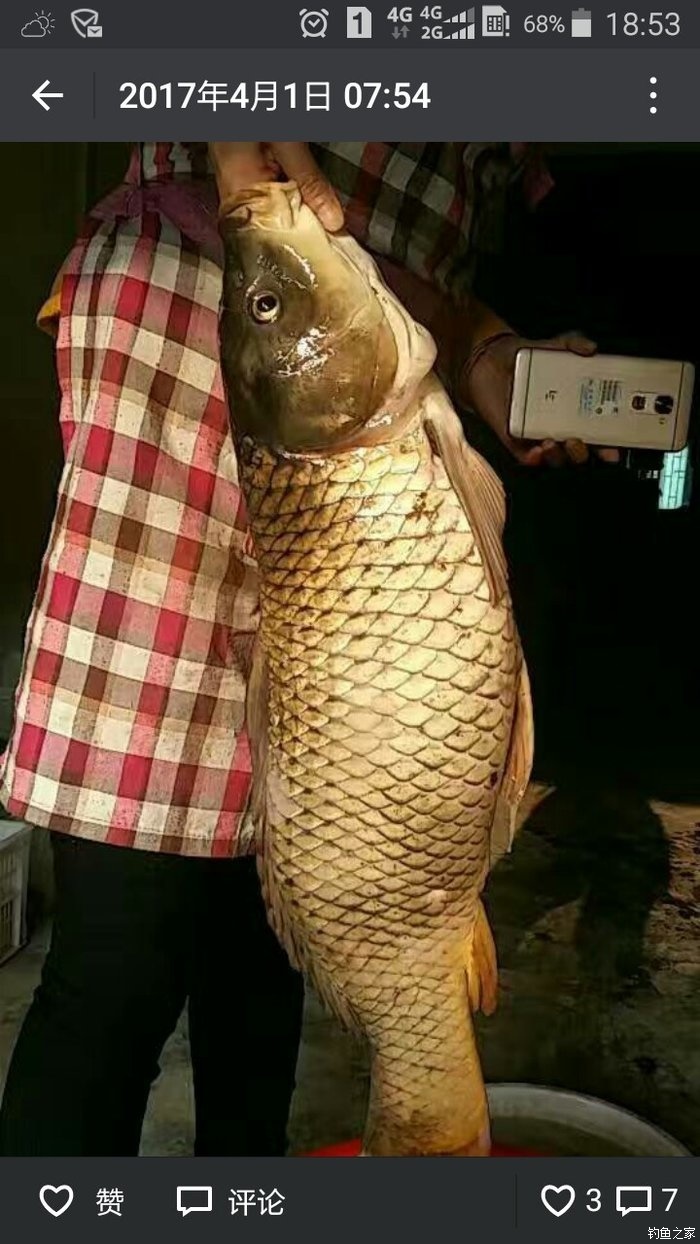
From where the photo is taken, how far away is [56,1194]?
809 mm

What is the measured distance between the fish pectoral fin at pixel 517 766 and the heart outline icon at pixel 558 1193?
0.25m

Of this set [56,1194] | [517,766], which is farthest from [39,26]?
[56,1194]

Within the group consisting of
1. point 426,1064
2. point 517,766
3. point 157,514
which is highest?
point 157,514

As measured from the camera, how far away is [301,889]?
754mm

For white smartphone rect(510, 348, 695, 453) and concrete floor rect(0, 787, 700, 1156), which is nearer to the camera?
white smartphone rect(510, 348, 695, 453)

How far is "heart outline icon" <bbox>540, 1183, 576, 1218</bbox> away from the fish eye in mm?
612

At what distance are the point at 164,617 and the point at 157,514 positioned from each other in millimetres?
68

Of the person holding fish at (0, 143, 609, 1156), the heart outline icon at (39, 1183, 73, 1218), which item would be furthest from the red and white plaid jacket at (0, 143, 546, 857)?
the heart outline icon at (39, 1183, 73, 1218)

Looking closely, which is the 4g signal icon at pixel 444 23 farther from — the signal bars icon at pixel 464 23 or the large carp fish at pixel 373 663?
the large carp fish at pixel 373 663

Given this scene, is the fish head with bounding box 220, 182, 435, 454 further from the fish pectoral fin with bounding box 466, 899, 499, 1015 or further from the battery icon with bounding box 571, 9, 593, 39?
the fish pectoral fin with bounding box 466, 899, 499, 1015

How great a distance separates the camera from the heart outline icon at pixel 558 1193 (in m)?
0.79

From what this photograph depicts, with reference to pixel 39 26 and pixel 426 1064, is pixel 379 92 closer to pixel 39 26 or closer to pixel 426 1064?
pixel 39 26

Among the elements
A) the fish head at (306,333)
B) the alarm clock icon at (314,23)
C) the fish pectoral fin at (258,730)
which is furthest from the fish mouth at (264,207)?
the fish pectoral fin at (258,730)

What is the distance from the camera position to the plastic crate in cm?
80
